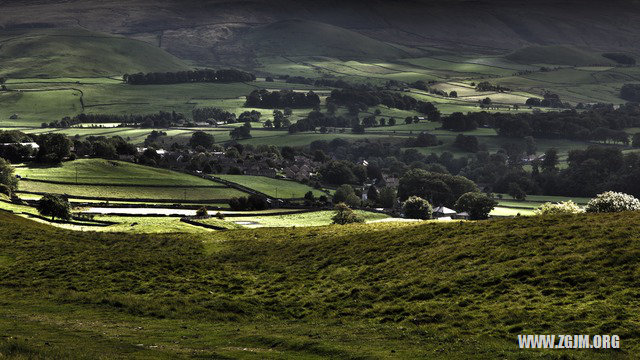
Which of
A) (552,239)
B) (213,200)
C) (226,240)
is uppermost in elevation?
(552,239)

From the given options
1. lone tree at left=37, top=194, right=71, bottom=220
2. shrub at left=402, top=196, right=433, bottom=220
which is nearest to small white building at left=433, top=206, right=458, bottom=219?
shrub at left=402, top=196, right=433, bottom=220

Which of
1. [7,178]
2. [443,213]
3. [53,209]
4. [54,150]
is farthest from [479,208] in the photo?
[54,150]

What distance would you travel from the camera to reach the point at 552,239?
173 feet

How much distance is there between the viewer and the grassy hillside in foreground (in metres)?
36.8

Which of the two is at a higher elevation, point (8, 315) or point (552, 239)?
point (552, 239)

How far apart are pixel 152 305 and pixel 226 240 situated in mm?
25272

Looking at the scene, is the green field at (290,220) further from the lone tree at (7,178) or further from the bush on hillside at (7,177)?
the bush on hillside at (7,177)

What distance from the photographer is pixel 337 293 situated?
163 feet

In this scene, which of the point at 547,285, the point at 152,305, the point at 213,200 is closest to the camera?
the point at 547,285

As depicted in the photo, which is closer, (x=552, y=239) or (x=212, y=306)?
(x=212, y=306)

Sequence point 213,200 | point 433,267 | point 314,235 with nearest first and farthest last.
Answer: point 433,267 < point 314,235 < point 213,200

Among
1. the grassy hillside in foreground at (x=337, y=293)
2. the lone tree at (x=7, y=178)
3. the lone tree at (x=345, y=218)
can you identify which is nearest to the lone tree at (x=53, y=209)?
the lone tree at (x=7, y=178)

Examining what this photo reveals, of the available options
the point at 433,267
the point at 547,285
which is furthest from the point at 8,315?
the point at 547,285

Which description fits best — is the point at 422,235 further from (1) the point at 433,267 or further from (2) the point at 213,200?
(2) the point at 213,200
